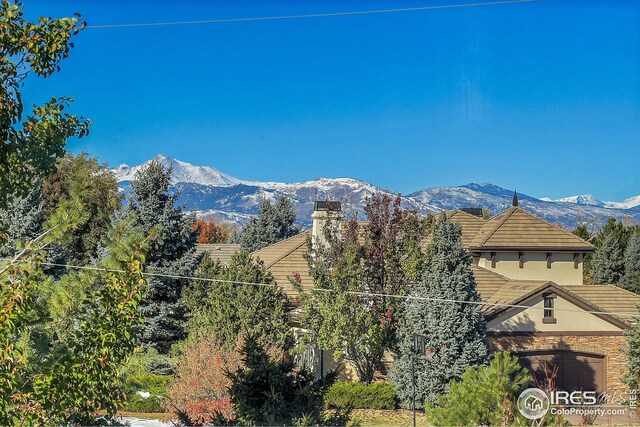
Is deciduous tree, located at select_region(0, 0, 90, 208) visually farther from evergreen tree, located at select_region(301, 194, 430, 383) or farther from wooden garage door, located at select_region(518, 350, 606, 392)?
wooden garage door, located at select_region(518, 350, 606, 392)

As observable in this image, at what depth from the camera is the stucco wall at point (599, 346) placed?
25953 mm

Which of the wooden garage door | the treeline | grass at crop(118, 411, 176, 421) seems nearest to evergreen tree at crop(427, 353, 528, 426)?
grass at crop(118, 411, 176, 421)

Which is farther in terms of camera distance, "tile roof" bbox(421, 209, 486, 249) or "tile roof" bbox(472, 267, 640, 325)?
"tile roof" bbox(421, 209, 486, 249)

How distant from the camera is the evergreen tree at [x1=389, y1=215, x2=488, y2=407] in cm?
2298

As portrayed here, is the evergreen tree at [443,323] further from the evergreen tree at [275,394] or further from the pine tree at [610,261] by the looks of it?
the pine tree at [610,261]

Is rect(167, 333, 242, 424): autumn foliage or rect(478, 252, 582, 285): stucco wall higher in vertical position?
rect(478, 252, 582, 285): stucco wall

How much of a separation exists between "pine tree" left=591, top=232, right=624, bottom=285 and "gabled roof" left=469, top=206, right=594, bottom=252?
42.9ft

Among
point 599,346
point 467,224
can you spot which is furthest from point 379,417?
point 467,224

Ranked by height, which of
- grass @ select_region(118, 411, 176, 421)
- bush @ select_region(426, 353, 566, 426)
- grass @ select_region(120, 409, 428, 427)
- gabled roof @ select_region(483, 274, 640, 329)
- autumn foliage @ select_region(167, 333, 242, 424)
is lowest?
grass @ select_region(118, 411, 176, 421)

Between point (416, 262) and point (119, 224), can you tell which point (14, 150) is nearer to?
Result: point (119, 224)

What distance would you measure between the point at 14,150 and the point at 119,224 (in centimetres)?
138

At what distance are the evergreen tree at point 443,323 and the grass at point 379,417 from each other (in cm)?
58

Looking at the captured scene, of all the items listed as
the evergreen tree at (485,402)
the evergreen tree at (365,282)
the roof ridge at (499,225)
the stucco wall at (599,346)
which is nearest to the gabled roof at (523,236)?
the roof ridge at (499,225)

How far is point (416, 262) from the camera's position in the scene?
24.3 metres
